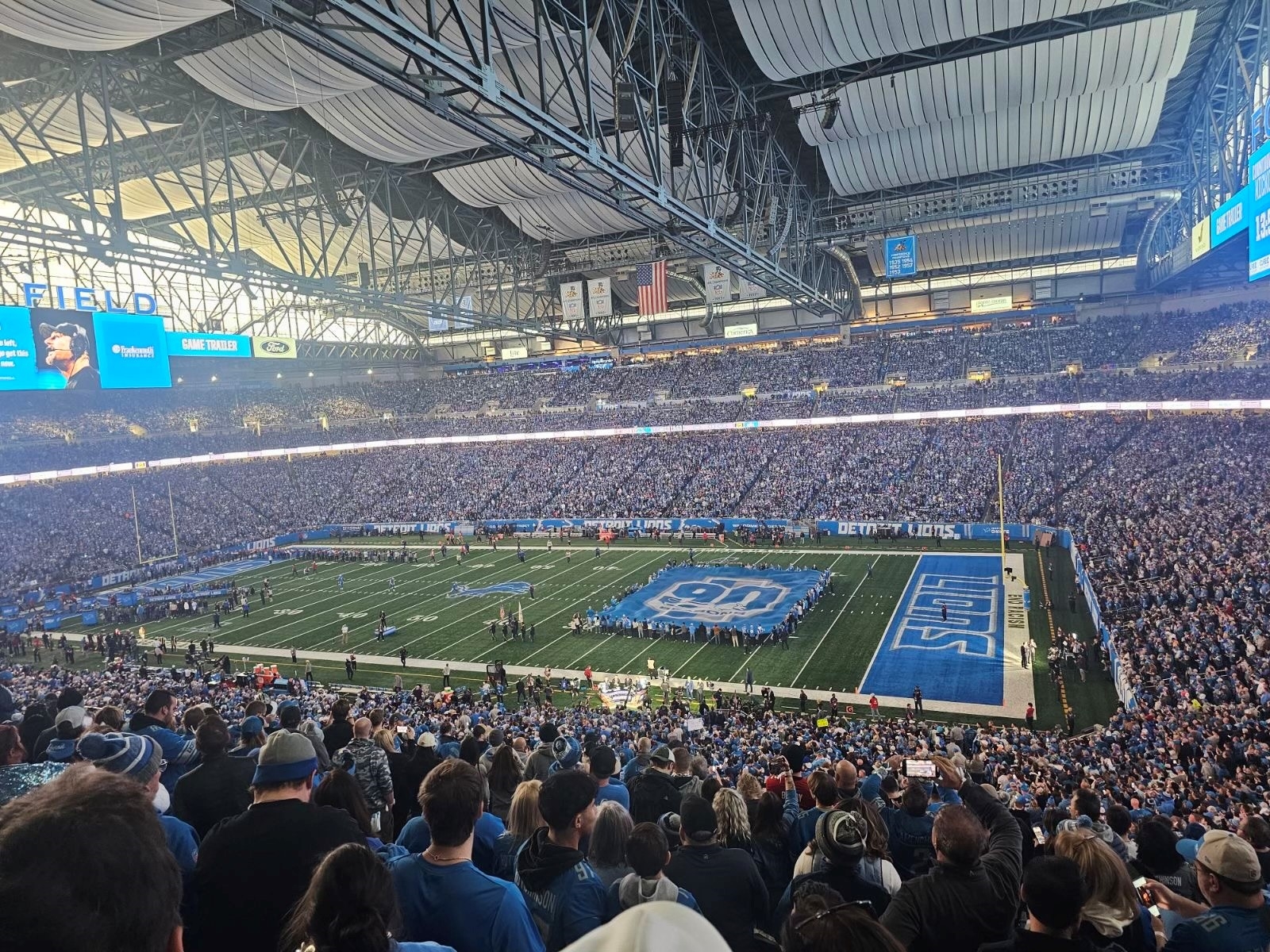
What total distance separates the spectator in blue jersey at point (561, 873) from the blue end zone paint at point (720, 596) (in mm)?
25981

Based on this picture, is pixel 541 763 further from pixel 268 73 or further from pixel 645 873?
pixel 268 73

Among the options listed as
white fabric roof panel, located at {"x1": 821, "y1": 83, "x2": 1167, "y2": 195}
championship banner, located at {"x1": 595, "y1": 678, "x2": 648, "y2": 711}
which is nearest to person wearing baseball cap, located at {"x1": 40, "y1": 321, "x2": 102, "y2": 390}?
championship banner, located at {"x1": 595, "y1": 678, "x2": 648, "y2": 711}

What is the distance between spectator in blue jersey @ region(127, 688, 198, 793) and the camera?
686 cm

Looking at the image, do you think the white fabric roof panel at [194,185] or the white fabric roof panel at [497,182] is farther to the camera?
the white fabric roof panel at [497,182]

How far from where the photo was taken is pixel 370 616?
34.8 m

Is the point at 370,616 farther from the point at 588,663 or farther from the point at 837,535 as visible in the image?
the point at 837,535

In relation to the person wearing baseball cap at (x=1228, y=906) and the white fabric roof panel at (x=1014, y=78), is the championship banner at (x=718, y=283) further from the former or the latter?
the person wearing baseball cap at (x=1228, y=906)

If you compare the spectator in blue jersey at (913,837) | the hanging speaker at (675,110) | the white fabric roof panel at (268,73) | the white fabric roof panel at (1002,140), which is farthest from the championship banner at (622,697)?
the white fabric roof panel at (1002,140)

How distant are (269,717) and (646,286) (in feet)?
83.6

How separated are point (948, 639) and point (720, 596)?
31.8 feet

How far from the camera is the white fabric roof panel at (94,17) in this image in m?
17.8

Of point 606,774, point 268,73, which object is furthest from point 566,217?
point 606,774

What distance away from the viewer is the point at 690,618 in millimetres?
30500

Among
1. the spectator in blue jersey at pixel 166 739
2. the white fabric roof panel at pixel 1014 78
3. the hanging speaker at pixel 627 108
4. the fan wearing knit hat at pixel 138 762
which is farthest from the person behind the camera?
the white fabric roof panel at pixel 1014 78
